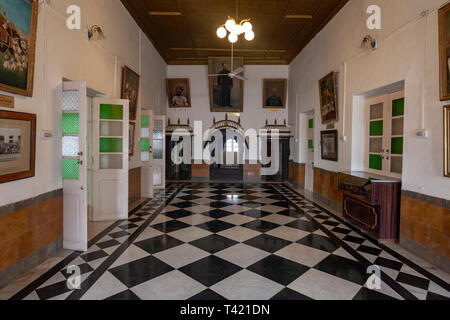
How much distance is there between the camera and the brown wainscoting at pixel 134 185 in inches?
253

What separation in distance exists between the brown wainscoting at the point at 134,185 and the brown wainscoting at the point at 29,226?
2.56 meters

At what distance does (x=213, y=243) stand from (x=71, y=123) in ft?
8.72

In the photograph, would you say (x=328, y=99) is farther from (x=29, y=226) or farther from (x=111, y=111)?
(x=29, y=226)

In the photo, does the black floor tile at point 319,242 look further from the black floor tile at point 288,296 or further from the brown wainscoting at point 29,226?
the brown wainscoting at point 29,226

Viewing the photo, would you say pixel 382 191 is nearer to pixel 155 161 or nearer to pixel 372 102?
pixel 372 102

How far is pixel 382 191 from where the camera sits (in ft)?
13.9

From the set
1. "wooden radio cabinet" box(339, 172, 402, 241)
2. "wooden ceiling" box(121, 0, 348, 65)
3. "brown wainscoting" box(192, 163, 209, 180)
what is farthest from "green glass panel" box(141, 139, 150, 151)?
"wooden radio cabinet" box(339, 172, 402, 241)

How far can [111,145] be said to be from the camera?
205 inches

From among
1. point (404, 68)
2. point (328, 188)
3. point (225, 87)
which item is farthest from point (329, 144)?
point (225, 87)

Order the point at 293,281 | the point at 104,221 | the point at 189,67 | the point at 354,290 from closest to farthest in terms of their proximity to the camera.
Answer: the point at 354,290, the point at 293,281, the point at 104,221, the point at 189,67
